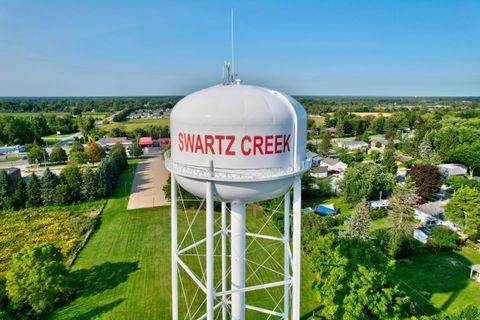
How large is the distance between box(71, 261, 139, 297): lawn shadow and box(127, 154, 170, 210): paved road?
1065cm

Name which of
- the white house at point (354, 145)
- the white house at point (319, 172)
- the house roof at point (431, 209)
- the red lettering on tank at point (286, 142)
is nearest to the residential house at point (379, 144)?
the white house at point (354, 145)

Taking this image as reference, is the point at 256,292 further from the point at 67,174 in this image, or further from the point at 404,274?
the point at 67,174

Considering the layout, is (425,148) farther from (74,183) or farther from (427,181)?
(74,183)

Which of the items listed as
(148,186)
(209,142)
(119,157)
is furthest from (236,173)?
(119,157)

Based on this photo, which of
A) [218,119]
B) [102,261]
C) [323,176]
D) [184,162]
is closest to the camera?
[218,119]

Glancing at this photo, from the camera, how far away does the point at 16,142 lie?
6600 cm

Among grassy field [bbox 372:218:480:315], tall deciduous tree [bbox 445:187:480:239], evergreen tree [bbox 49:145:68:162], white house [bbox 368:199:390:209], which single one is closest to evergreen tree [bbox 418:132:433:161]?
white house [bbox 368:199:390:209]

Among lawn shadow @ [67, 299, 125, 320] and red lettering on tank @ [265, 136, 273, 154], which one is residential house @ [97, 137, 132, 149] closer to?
lawn shadow @ [67, 299, 125, 320]

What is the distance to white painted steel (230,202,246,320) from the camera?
11047 millimetres

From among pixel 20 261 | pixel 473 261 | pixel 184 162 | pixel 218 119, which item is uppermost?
pixel 218 119

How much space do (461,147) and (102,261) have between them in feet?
151

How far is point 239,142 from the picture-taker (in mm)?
8945

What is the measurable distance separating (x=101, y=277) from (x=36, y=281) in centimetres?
388

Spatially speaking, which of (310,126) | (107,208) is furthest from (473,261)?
(310,126)
